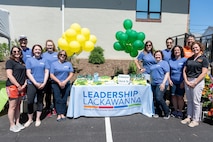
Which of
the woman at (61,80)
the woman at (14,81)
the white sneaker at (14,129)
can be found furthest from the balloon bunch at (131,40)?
the white sneaker at (14,129)

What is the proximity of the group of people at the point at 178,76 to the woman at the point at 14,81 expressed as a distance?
276cm

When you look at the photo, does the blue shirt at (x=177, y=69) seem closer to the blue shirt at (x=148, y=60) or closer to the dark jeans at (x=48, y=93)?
the blue shirt at (x=148, y=60)

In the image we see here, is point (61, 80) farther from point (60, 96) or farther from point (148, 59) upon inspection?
point (148, 59)

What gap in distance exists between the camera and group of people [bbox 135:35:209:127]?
4.24 m

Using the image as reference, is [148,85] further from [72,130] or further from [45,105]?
[45,105]

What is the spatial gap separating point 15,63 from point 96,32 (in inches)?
315

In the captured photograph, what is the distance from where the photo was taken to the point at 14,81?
3.81 metres

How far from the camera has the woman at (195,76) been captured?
4.18m

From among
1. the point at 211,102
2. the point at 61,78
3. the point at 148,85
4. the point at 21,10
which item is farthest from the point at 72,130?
the point at 21,10

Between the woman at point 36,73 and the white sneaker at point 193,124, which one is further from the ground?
the woman at point 36,73

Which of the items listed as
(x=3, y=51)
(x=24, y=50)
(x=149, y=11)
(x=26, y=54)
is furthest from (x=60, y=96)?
(x=149, y=11)

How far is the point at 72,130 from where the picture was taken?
4145 millimetres

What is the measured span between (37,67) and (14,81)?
52 cm

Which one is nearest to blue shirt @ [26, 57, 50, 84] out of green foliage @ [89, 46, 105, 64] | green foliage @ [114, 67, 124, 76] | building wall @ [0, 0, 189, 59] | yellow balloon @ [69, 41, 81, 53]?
yellow balloon @ [69, 41, 81, 53]
